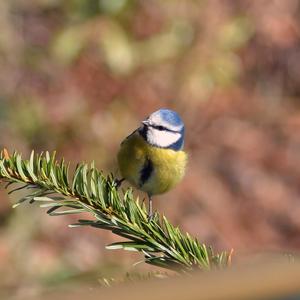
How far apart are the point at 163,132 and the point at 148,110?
1806mm

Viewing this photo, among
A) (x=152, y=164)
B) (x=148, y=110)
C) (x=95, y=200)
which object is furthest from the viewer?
(x=148, y=110)

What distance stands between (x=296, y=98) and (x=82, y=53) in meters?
1.18

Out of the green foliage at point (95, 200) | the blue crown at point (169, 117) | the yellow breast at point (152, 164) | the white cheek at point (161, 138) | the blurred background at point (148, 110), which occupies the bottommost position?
the green foliage at point (95, 200)

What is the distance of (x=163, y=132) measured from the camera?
1854mm

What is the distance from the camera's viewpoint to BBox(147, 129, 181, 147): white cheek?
1863mm

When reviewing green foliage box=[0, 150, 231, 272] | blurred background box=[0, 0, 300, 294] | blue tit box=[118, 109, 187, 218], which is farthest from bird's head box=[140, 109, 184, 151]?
blurred background box=[0, 0, 300, 294]

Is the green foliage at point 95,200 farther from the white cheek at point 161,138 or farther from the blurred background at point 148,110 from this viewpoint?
the blurred background at point 148,110

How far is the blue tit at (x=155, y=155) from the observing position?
1.78m

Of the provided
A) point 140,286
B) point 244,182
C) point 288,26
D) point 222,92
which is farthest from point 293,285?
point 288,26

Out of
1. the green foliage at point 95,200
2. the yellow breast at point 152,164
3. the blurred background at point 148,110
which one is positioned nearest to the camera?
the green foliage at point 95,200

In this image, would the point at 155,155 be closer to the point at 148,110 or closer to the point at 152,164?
the point at 152,164

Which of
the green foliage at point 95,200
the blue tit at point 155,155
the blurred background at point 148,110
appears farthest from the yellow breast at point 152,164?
the blurred background at point 148,110

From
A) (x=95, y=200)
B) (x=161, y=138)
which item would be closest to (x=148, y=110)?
(x=161, y=138)

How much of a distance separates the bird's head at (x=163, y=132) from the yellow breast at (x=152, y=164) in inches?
0.6
